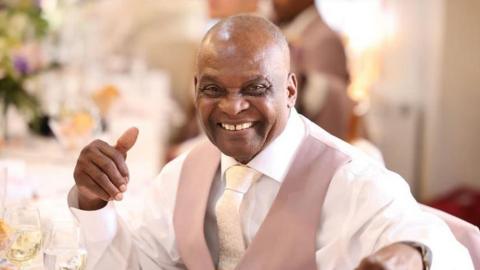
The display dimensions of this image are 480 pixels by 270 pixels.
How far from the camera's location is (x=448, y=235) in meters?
1.42

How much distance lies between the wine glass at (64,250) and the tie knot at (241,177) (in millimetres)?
310

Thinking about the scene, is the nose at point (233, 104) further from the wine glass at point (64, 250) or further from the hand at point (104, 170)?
the wine glass at point (64, 250)

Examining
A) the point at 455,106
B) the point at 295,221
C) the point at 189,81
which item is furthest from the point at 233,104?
the point at 189,81

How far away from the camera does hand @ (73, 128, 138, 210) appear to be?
4.98 feet

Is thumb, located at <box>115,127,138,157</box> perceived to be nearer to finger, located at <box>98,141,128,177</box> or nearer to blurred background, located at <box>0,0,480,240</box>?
finger, located at <box>98,141,128,177</box>

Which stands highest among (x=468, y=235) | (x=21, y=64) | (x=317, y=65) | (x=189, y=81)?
(x=468, y=235)

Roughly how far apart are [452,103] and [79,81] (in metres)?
1.98

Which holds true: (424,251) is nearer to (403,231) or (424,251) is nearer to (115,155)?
(403,231)

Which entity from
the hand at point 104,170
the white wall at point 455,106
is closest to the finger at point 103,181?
the hand at point 104,170

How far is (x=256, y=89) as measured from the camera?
148 cm

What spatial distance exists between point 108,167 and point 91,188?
0.06 m

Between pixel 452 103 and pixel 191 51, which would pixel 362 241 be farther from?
pixel 191 51

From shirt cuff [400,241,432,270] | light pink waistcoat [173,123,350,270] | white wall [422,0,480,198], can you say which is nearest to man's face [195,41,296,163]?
light pink waistcoat [173,123,350,270]

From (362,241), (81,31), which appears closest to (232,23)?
(362,241)
